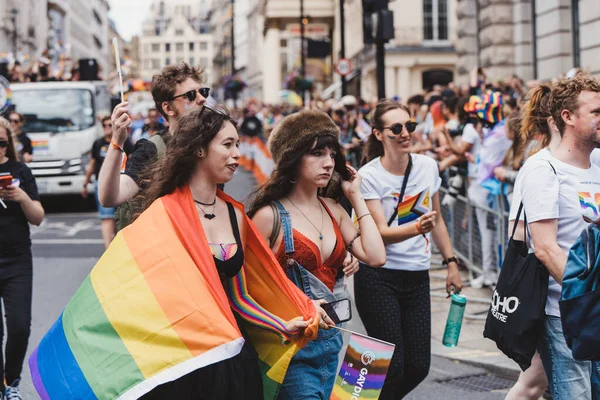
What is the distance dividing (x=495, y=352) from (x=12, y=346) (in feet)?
11.4

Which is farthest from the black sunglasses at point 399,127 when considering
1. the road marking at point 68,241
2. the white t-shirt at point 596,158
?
the road marking at point 68,241

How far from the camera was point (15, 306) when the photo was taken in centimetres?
605

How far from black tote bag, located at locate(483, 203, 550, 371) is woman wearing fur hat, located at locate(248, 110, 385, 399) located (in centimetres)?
61

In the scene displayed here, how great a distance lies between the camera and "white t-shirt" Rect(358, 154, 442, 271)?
5.36 meters

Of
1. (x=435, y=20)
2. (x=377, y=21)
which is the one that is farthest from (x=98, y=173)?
(x=435, y=20)

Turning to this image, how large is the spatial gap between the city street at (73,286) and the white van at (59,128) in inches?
Answer: 27.3

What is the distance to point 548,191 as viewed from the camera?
4.25m

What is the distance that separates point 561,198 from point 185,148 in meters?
1.61

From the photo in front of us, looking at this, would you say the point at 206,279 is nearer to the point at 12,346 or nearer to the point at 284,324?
the point at 284,324

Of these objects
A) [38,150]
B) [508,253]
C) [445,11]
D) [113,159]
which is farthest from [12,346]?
[445,11]

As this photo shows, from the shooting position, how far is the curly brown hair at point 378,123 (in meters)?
5.57

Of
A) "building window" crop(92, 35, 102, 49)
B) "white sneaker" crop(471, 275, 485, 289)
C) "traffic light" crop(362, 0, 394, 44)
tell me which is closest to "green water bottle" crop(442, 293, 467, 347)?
"white sneaker" crop(471, 275, 485, 289)

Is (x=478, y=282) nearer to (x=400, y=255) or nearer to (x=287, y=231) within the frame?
(x=400, y=255)

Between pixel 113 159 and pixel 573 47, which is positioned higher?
pixel 573 47
